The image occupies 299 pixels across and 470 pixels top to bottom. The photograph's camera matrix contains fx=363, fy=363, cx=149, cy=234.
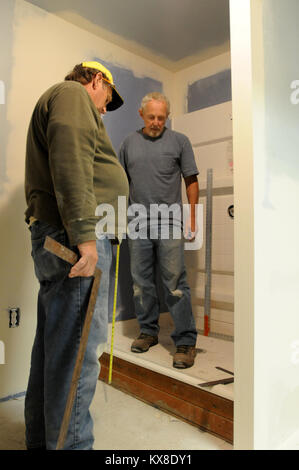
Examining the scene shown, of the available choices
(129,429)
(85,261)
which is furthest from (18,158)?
(129,429)

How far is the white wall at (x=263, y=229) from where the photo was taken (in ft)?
4.11

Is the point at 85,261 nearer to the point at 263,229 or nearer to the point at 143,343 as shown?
the point at 263,229

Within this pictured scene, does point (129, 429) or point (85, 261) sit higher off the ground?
point (85, 261)

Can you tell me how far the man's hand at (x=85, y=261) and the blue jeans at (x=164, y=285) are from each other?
3.35ft

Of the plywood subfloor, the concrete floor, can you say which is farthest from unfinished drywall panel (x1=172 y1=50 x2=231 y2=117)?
the concrete floor

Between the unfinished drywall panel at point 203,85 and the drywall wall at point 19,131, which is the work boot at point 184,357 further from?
the unfinished drywall panel at point 203,85

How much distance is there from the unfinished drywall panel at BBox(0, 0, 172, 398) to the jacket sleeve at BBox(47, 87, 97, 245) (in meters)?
1.00

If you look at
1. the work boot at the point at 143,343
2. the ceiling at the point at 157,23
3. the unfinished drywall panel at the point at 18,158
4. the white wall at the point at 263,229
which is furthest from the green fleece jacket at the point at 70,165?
the ceiling at the point at 157,23

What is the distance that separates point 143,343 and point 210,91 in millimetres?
1909

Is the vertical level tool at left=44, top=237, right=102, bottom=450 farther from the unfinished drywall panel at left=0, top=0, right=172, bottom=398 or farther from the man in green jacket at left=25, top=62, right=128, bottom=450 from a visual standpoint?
the unfinished drywall panel at left=0, top=0, right=172, bottom=398

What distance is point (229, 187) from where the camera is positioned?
2.52m

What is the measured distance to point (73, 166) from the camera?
41.4 inches

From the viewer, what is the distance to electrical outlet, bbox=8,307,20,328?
1.94 metres

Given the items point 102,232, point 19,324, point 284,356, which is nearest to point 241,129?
point 102,232
